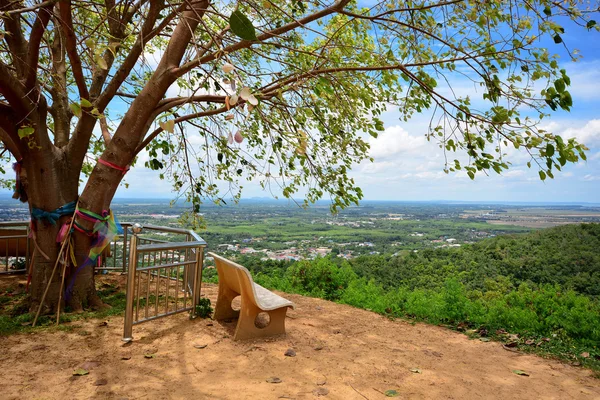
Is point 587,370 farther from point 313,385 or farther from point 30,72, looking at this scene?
point 30,72

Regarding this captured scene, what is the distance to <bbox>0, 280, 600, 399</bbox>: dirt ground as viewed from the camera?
11.6 ft

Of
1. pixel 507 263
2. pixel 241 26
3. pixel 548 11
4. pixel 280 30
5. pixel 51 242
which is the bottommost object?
→ pixel 507 263

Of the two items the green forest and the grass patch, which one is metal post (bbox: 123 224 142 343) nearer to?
the grass patch

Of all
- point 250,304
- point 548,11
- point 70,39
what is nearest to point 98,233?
point 70,39

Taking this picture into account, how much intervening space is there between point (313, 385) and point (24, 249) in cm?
734

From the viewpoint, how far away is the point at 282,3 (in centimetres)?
627

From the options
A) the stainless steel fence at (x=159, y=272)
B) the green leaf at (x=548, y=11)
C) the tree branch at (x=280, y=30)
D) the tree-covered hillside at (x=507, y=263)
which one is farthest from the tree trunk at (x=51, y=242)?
the tree-covered hillside at (x=507, y=263)

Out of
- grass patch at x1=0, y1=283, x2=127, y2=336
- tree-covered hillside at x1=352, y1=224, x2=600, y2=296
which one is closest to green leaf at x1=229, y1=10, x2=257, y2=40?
grass patch at x1=0, y1=283, x2=127, y2=336

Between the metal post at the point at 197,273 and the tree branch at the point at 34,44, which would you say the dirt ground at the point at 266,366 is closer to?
the metal post at the point at 197,273

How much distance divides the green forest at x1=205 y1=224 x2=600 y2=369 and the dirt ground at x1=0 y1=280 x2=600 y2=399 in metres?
0.81

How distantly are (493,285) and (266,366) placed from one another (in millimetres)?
7581

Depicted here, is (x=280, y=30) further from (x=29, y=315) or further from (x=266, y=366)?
(x=29, y=315)

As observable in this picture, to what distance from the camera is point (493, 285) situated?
9766 mm

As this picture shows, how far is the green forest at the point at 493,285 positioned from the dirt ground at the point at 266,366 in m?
0.81
